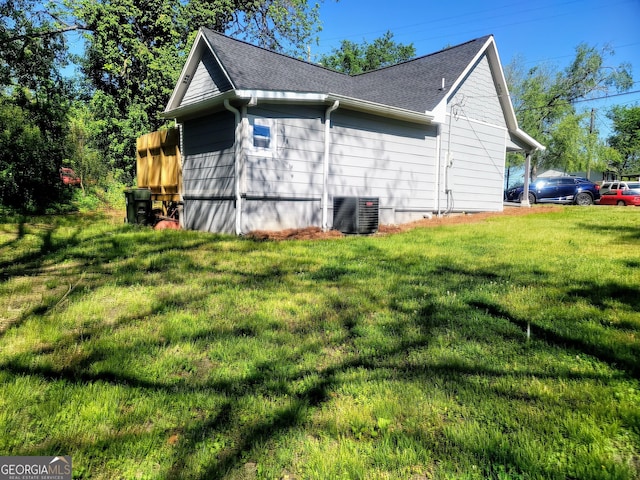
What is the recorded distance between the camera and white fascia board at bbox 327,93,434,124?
923 cm

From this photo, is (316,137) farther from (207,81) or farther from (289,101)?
(207,81)

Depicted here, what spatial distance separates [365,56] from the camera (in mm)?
37031

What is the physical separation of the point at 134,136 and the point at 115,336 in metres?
17.9

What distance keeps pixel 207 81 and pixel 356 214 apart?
5.56 m

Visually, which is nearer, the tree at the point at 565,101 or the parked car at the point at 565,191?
the parked car at the point at 565,191

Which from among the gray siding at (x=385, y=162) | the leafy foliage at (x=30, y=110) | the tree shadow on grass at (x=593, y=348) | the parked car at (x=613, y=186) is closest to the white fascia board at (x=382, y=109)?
the gray siding at (x=385, y=162)

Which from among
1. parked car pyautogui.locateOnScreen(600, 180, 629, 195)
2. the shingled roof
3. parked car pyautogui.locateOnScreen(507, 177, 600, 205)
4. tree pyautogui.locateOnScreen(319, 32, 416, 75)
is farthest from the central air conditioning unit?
tree pyautogui.locateOnScreen(319, 32, 416, 75)

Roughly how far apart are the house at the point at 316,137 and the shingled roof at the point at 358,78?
2.4 inches

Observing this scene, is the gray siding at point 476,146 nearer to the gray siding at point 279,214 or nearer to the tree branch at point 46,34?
the gray siding at point 279,214

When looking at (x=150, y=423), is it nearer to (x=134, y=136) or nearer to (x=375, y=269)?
(x=375, y=269)

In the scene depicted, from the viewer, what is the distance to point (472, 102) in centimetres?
1381

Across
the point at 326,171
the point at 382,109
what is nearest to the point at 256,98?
the point at 326,171

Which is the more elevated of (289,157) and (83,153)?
(83,153)

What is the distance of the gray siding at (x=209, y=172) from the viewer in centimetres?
901
